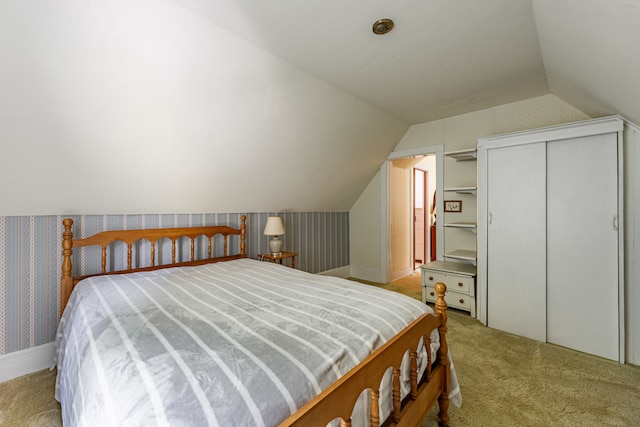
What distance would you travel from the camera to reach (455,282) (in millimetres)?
3211

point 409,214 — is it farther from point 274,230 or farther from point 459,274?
point 274,230

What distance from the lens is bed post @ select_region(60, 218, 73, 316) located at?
2064 mm

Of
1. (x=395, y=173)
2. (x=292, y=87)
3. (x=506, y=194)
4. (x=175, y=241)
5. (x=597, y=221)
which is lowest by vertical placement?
(x=175, y=241)

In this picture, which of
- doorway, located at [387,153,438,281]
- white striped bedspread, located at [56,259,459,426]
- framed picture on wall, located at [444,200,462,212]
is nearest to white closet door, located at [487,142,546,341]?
framed picture on wall, located at [444,200,462,212]

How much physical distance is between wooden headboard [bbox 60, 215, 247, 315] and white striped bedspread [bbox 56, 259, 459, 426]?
0.84 feet

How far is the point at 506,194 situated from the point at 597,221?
0.69 m

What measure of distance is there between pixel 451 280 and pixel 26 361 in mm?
3878

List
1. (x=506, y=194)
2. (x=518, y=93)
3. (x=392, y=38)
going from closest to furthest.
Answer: (x=392, y=38) < (x=506, y=194) < (x=518, y=93)

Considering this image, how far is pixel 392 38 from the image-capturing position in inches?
77.3

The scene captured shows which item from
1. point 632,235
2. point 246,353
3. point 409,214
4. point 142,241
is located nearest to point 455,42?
point 632,235

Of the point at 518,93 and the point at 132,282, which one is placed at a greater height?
the point at 518,93

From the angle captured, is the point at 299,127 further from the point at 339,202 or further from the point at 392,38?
the point at 339,202

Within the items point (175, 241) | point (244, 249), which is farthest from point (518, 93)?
point (175, 241)

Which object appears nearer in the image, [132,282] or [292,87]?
[132,282]
